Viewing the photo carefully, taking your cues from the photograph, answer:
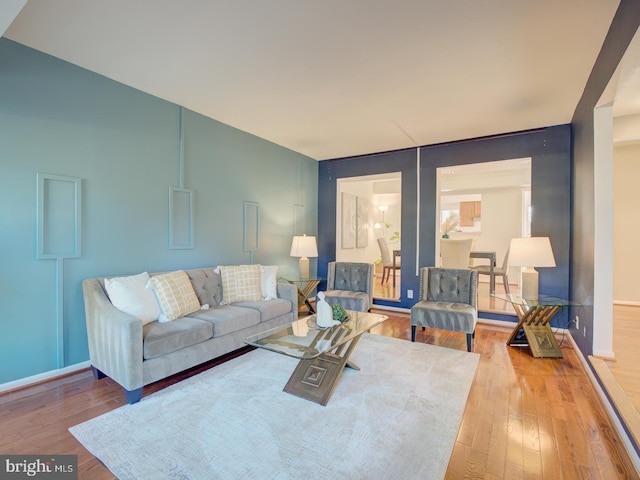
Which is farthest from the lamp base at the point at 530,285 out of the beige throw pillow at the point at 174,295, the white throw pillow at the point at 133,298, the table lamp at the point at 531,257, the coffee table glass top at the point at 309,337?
the white throw pillow at the point at 133,298

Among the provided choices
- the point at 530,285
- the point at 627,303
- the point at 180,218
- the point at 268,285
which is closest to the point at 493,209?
the point at 627,303

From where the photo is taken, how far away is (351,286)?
462cm

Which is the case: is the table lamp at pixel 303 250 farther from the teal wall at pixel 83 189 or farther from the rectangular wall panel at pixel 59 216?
the rectangular wall panel at pixel 59 216

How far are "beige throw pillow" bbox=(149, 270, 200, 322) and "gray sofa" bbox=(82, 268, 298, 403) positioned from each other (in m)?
0.07

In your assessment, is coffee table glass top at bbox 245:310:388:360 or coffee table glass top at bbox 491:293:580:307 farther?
coffee table glass top at bbox 491:293:580:307

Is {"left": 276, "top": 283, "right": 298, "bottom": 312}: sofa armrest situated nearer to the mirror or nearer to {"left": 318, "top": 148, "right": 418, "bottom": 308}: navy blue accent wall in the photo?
{"left": 318, "top": 148, "right": 418, "bottom": 308}: navy blue accent wall

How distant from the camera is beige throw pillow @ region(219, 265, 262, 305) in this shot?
11.3 feet

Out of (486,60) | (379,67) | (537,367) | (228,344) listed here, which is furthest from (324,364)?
(486,60)

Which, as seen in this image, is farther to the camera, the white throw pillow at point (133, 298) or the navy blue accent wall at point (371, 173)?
the navy blue accent wall at point (371, 173)

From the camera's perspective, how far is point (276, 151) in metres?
4.82

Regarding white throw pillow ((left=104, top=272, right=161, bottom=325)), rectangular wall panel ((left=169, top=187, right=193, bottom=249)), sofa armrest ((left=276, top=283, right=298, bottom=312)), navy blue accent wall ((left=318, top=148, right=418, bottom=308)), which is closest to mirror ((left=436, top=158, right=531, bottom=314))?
navy blue accent wall ((left=318, top=148, right=418, bottom=308))

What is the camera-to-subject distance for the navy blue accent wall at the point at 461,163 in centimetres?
386

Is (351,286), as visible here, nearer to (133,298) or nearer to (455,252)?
(455,252)

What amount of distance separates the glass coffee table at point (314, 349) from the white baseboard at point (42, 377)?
1.63 meters
